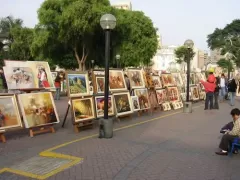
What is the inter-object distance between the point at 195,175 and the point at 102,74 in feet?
21.7

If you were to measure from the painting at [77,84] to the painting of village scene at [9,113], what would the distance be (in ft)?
5.79

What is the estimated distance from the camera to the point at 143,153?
277 inches

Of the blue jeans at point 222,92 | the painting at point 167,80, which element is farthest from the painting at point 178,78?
the blue jeans at point 222,92

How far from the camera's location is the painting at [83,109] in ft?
31.8

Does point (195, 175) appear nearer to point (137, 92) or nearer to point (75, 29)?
point (137, 92)

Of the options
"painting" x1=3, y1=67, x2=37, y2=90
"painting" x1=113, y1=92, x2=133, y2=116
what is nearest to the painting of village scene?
"painting" x1=3, y1=67, x2=37, y2=90

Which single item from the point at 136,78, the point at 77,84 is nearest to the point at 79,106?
the point at 77,84

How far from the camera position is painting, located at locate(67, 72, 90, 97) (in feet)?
32.4

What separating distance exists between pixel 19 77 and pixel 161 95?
7.65m

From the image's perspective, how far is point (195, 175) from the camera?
5.61 m

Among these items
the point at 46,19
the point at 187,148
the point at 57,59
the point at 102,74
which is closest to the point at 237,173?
the point at 187,148

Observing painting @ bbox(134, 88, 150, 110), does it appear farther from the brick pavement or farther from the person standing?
the person standing

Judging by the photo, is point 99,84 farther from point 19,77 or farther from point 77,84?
point 19,77

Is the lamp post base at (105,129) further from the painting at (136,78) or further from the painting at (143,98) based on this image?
the painting at (136,78)
